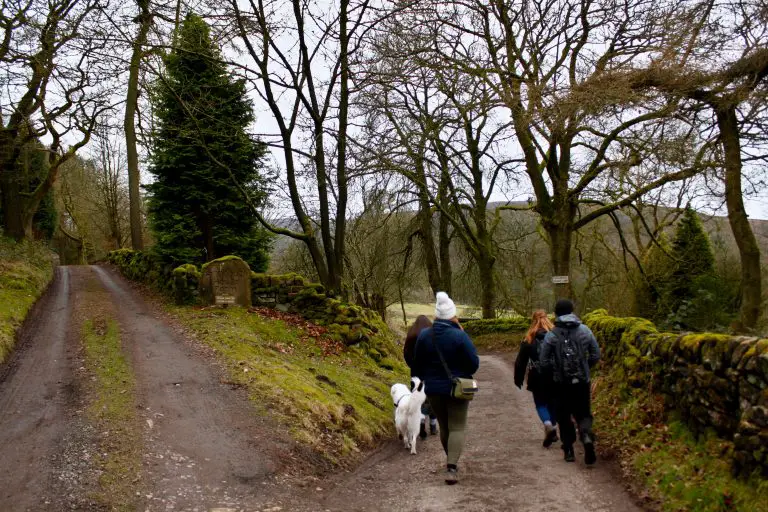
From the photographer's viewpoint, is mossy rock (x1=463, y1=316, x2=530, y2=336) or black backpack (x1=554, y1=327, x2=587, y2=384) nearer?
black backpack (x1=554, y1=327, x2=587, y2=384)

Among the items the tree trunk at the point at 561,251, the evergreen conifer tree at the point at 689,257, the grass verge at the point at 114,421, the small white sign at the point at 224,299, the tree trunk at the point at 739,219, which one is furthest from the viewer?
the evergreen conifer tree at the point at 689,257

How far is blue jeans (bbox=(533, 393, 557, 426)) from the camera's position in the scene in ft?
23.7

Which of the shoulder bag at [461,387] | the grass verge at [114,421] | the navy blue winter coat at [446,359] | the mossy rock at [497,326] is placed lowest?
the mossy rock at [497,326]

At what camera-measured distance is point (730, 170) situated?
42.1 feet

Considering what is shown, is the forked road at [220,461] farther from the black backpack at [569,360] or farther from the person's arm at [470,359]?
the person's arm at [470,359]

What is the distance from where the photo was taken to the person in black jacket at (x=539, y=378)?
7215mm

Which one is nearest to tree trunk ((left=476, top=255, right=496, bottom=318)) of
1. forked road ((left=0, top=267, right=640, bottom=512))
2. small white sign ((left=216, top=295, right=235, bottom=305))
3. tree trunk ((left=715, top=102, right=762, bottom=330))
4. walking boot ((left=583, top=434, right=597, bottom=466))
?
tree trunk ((left=715, top=102, right=762, bottom=330))

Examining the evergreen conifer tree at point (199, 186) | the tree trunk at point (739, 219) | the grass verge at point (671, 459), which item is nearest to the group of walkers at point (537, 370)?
the grass verge at point (671, 459)

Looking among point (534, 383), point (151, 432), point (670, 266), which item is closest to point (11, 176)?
point (151, 432)

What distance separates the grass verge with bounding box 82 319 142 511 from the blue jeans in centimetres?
461

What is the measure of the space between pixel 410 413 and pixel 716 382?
333 centimetres

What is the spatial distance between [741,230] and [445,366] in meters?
Result: 10.9

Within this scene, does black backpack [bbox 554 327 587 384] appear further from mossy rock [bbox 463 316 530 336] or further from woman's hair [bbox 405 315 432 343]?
mossy rock [bbox 463 316 530 336]

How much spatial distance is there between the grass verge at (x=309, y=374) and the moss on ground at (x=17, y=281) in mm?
3114
